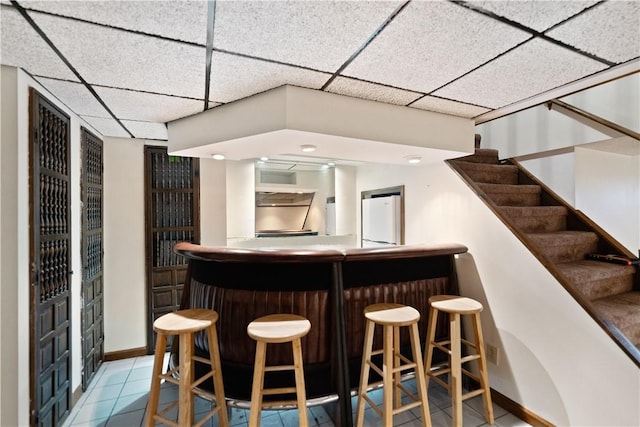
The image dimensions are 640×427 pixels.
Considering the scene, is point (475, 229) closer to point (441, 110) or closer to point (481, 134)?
point (441, 110)

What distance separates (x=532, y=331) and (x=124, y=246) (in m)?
3.77

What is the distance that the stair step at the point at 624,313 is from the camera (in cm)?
184

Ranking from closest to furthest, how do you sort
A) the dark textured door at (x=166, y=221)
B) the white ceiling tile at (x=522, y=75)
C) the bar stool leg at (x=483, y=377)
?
the white ceiling tile at (x=522, y=75) < the bar stool leg at (x=483, y=377) < the dark textured door at (x=166, y=221)

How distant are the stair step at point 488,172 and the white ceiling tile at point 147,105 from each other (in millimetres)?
2599

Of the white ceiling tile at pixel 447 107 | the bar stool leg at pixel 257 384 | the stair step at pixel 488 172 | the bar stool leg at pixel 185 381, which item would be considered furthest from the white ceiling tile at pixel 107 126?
the stair step at pixel 488 172

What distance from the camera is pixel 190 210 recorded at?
11.3ft

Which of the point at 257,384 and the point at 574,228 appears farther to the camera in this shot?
the point at 574,228

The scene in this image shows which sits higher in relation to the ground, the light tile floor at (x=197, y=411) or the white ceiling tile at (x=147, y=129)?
the white ceiling tile at (x=147, y=129)

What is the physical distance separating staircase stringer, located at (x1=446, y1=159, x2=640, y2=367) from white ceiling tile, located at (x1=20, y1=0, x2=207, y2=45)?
2.37 m

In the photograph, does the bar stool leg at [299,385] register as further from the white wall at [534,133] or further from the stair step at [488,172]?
the white wall at [534,133]

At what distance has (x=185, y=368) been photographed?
1.74 meters

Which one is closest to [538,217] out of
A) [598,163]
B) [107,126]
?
[598,163]

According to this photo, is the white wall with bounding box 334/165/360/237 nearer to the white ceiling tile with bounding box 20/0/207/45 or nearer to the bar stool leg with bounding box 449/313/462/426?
the bar stool leg with bounding box 449/313/462/426

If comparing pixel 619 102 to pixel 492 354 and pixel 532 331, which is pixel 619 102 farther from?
pixel 492 354
